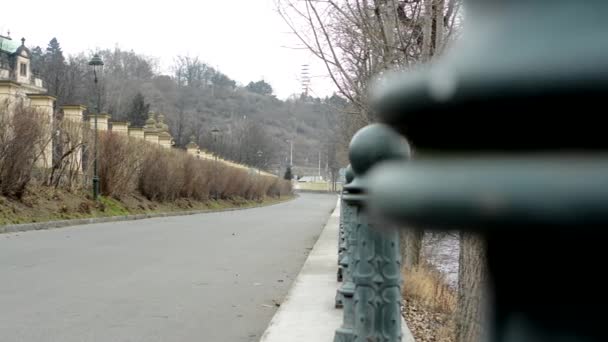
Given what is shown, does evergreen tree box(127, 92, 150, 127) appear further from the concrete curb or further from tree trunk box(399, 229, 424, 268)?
tree trunk box(399, 229, 424, 268)

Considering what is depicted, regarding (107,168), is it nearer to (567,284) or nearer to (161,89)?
(567,284)

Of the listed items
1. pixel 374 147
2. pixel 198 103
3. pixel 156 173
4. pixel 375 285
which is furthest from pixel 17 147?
pixel 198 103

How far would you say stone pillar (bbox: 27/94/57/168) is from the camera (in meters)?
20.8

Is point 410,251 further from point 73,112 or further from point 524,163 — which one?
point 73,112

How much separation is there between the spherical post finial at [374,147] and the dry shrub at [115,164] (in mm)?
24584

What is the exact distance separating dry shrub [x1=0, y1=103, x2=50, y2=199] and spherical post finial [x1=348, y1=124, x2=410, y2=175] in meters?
18.0

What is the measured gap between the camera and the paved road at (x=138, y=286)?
629cm

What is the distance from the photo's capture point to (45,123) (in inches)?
814

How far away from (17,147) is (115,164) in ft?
26.6

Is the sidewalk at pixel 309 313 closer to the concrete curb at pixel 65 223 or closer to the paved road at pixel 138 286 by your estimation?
→ the paved road at pixel 138 286

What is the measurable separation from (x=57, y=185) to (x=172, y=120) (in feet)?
214

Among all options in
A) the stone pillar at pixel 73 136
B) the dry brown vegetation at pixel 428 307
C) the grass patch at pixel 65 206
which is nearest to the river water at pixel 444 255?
the dry brown vegetation at pixel 428 307

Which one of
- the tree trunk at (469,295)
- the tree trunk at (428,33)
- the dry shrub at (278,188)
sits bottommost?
the dry shrub at (278,188)

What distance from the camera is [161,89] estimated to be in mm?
94312
